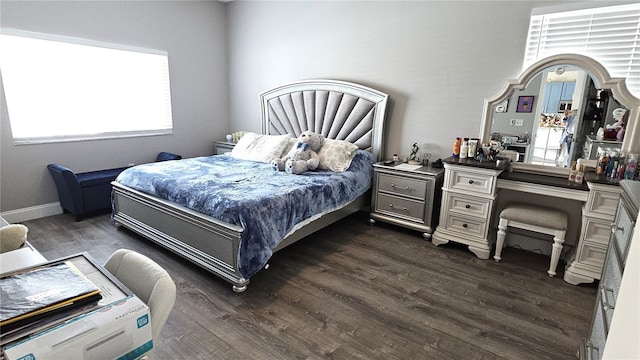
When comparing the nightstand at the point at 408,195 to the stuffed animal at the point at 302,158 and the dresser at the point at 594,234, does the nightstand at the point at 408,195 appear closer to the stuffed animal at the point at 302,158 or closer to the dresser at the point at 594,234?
the stuffed animal at the point at 302,158

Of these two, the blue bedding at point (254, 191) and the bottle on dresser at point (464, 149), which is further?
the bottle on dresser at point (464, 149)

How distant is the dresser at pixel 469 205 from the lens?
9.59ft

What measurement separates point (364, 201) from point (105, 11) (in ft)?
12.7

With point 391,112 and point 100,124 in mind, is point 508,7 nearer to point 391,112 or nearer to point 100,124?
point 391,112

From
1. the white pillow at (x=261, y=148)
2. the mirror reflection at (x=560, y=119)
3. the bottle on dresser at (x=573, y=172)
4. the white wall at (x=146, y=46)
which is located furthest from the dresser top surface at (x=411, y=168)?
the white wall at (x=146, y=46)

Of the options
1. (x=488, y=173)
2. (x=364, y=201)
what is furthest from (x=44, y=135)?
(x=488, y=173)

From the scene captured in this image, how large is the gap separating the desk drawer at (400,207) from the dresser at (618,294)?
1697mm

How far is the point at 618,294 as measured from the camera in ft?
3.13

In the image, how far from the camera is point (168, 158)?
450cm

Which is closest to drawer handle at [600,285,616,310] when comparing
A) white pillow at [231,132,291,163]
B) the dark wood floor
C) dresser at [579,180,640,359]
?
dresser at [579,180,640,359]

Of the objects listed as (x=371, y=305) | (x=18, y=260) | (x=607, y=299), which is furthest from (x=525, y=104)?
(x=18, y=260)

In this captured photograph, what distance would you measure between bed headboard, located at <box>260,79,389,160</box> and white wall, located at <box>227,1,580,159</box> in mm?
157

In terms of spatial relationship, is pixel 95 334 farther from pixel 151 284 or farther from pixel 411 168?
pixel 411 168

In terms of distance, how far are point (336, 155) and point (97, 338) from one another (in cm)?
297
